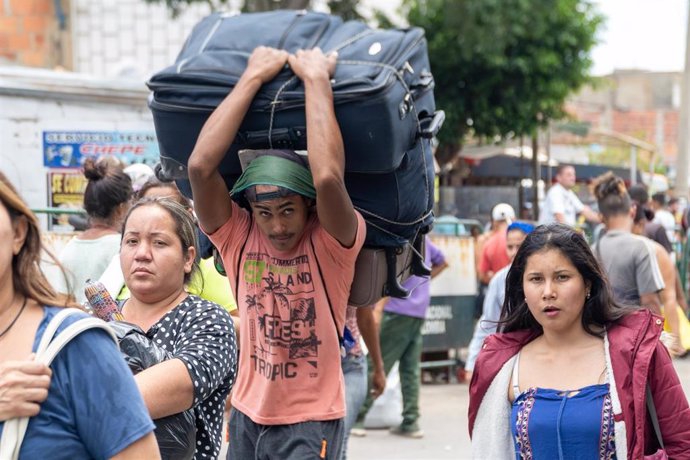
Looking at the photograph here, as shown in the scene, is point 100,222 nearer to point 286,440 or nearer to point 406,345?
point 286,440

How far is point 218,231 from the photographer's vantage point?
14.9ft

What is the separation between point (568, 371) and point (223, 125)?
1453 mm

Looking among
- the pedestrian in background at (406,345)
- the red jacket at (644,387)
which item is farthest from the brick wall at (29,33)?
the red jacket at (644,387)

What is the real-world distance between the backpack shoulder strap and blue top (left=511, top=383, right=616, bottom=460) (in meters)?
1.85

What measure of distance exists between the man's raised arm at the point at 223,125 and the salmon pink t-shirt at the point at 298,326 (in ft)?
1.15

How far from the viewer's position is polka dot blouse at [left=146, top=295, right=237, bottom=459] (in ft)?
11.0

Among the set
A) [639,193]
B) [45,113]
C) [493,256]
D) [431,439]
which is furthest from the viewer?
[493,256]

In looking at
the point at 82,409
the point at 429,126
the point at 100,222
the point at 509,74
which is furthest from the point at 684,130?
the point at 82,409

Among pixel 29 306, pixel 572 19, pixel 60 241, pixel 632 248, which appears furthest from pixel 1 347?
pixel 572 19

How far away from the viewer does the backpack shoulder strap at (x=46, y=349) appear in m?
2.30

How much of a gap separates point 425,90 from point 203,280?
1120mm

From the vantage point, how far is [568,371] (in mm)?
3920

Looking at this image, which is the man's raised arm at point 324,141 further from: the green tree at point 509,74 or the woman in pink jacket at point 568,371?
the green tree at point 509,74

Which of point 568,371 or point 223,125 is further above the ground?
point 223,125
